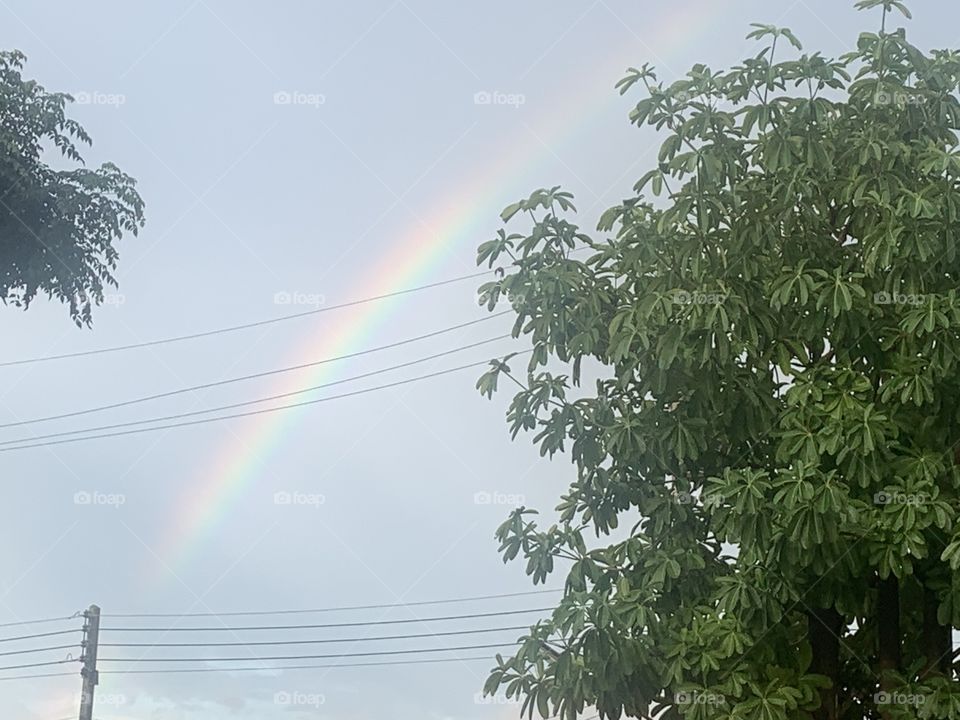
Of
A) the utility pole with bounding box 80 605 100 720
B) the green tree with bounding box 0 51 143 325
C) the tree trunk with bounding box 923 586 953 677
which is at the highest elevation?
the green tree with bounding box 0 51 143 325

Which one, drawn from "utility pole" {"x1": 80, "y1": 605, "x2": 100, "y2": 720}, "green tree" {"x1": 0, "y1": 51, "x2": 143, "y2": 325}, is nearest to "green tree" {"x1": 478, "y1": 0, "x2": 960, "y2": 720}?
"green tree" {"x1": 0, "y1": 51, "x2": 143, "y2": 325}

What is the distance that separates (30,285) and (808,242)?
185 inches

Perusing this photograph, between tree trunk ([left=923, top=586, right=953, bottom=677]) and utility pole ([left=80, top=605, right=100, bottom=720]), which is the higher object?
utility pole ([left=80, top=605, right=100, bottom=720])

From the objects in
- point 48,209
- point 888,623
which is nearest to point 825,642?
point 888,623

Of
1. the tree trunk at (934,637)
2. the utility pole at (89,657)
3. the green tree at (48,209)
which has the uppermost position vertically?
the green tree at (48,209)

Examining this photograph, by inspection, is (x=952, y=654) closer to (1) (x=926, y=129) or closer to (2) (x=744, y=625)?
(2) (x=744, y=625)

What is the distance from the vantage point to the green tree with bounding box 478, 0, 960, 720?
3.57m

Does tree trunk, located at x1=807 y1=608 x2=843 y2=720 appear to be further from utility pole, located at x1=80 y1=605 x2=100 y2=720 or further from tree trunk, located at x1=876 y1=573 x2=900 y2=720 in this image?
utility pole, located at x1=80 y1=605 x2=100 y2=720

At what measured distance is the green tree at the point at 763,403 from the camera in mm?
3572

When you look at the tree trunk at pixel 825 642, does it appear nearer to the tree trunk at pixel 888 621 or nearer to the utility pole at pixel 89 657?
the tree trunk at pixel 888 621

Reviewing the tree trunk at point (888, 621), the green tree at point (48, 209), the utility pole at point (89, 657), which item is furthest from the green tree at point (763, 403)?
the utility pole at point (89, 657)

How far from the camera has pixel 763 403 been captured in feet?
12.6

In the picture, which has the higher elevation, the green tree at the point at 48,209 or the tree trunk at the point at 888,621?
the green tree at the point at 48,209

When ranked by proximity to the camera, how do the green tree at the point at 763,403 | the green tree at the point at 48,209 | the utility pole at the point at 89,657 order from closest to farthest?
the green tree at the point at 763,403 → the green tree at the point at 48,209 → the utility pole at the point at 89,657
